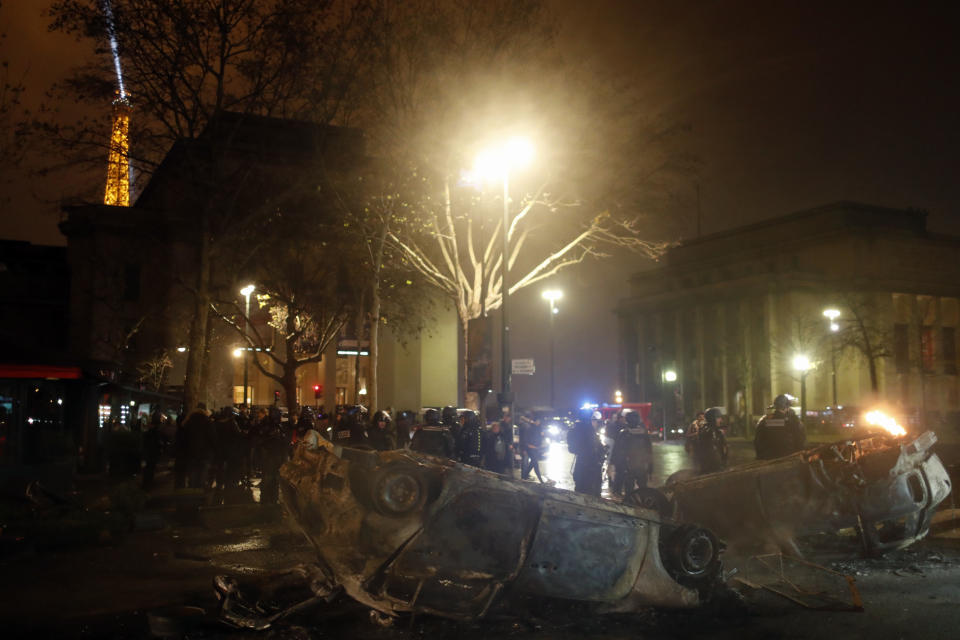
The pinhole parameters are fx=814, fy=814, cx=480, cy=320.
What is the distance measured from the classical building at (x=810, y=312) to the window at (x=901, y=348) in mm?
89

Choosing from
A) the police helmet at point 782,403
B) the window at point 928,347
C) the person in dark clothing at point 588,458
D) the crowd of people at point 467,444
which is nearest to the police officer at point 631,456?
the crowd of people at point 467,444

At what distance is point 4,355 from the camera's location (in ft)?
48.5

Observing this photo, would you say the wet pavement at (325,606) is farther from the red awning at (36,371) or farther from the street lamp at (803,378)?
the street lamp at (803,378)

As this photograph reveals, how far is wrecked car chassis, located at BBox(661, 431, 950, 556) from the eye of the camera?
8.69m

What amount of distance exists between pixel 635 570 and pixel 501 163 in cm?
1207

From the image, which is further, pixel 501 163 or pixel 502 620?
pixel 501 163

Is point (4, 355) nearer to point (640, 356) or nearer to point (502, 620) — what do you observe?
point (502, 620)

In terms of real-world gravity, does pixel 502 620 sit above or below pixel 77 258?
below

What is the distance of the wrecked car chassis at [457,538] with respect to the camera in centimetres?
620

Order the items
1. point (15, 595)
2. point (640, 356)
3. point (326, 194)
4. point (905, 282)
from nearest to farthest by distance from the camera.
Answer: point (15, 595), point (326, 194), point (905, 282), point (640, 356)

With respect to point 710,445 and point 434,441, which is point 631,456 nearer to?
point 710,445

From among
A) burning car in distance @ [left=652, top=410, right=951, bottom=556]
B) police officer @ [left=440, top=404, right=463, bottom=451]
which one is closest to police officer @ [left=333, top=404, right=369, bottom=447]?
police officer @ [left=440, top=404, right=463, bottom=451]

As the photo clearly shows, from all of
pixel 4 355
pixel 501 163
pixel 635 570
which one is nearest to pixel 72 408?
pixel 4 355

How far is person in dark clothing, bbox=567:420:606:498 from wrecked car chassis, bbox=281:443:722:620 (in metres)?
6.59
